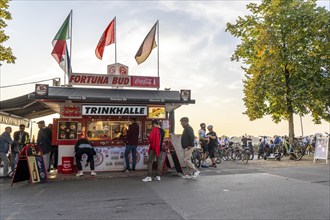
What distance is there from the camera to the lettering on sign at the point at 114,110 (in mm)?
12172

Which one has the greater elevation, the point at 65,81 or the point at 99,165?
the point at 65,81

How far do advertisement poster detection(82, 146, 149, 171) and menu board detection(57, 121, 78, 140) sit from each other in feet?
3.32

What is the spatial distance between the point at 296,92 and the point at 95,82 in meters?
15.0

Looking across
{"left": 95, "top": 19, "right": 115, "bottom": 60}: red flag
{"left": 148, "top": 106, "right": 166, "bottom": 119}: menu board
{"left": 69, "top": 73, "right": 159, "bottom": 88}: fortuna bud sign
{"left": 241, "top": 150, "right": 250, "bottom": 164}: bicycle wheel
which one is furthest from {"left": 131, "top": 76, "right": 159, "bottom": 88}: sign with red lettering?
{"left": 241, "top": 150, "right": 250, "bottom": 164}: bicycle wheel

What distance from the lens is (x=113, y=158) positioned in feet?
41.3

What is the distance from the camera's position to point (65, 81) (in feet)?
46.1

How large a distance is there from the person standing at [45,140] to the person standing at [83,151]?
74.4 inches

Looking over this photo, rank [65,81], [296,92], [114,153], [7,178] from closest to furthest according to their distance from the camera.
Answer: [7,178], [114,153], [65,81], [296,92]

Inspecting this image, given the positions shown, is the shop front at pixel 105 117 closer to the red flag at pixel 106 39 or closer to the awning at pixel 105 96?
the awning at pixel 105 96

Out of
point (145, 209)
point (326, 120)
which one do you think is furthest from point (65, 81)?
point (326, 120)

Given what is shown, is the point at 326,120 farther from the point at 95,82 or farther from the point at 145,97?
the point at 95,82

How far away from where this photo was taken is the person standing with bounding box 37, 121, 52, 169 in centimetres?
1230

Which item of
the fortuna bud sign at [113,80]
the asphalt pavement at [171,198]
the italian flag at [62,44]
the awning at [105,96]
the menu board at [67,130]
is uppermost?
the italian flag at [62,44]

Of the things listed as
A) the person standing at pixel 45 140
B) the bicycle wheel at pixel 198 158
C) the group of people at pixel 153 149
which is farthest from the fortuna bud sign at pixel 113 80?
the bicycle wheel at pixel 198 158
